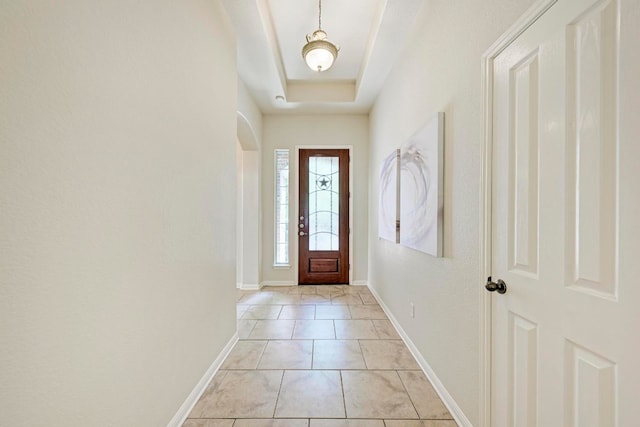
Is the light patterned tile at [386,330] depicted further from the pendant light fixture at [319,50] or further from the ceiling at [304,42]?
the ceiling at [304,42]

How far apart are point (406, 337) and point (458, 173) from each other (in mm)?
1647

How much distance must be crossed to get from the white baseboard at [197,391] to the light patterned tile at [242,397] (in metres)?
0.04

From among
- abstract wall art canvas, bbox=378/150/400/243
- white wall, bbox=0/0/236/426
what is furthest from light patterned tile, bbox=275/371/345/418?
abstract wall art canvas, bbox=378/150/400/243

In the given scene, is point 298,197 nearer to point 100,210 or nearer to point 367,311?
point 367,311

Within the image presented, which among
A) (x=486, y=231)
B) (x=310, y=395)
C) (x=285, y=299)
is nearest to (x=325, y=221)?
(x=285, y=299)

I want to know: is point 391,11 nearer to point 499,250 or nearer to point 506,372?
point 499,250

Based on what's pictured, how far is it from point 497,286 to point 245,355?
204 centimetres

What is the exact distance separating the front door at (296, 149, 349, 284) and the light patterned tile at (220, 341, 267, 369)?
2.18 m

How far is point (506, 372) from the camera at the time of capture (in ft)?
4.08

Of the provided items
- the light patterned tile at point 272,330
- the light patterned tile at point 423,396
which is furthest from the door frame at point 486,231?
the light patterned tile at point 272,330

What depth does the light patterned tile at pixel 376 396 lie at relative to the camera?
1728 mm

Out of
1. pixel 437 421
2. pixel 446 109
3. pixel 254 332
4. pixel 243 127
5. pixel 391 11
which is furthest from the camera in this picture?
pixel 243 127

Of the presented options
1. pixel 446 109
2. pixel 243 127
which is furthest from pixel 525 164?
pixel 243 127

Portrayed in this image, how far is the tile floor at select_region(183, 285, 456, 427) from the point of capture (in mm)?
1691
